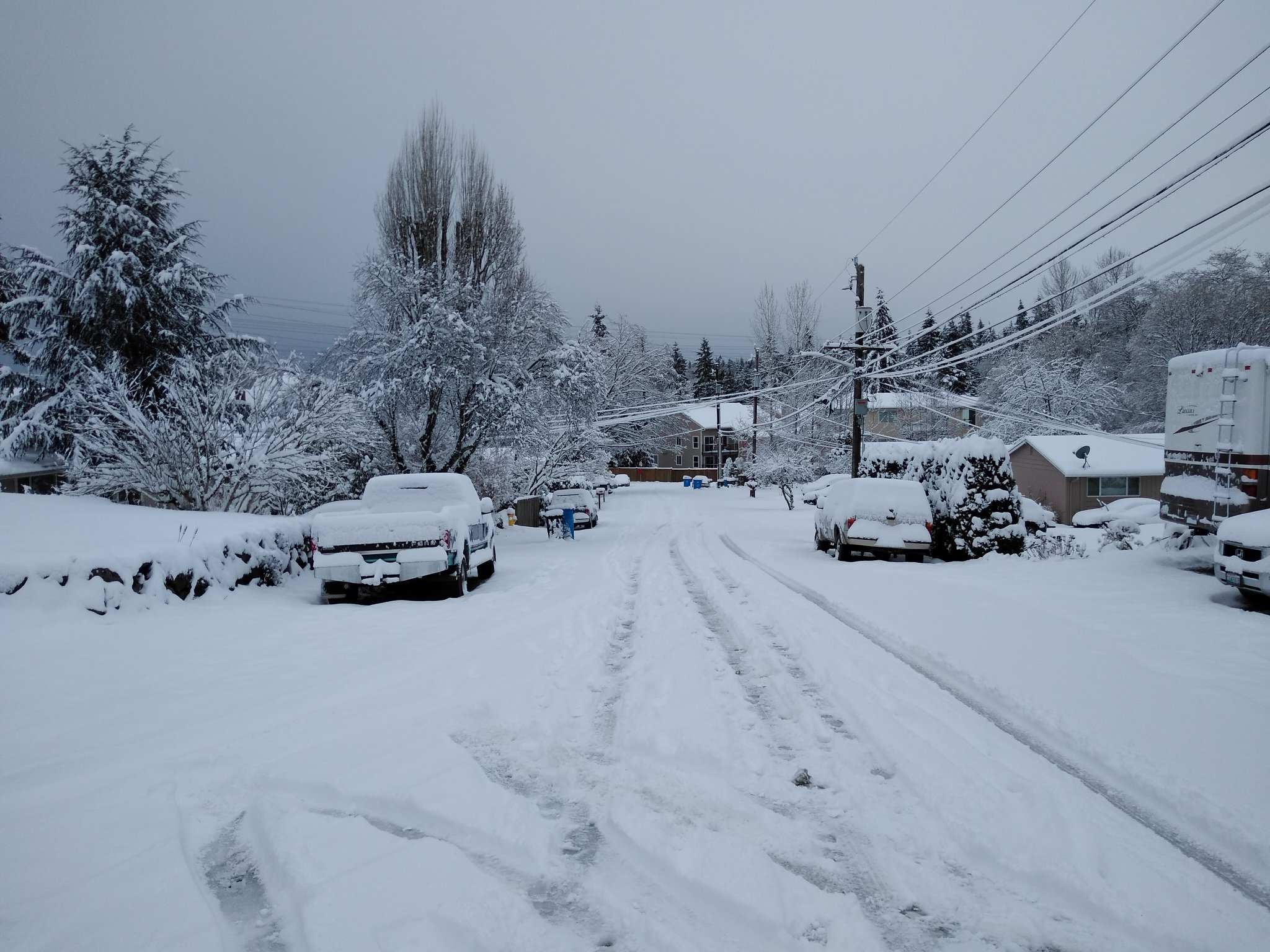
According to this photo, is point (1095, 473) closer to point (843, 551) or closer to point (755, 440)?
point (843, 551)

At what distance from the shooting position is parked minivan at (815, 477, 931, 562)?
51.5 ft

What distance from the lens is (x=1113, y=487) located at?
36031 mm

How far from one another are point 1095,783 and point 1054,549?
12.4 meters

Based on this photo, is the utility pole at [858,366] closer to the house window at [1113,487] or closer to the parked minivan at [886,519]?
→ the parked minivan at [886,519]

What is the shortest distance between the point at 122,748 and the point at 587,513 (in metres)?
24.6

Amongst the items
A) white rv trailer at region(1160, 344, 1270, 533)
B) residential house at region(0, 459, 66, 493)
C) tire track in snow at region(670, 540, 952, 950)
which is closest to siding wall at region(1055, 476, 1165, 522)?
white rv trailer at region(1160, 344, 1270, 533)

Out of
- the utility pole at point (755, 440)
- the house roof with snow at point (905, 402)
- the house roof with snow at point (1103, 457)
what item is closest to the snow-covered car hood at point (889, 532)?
the house roof with snow at point (1103, 457)

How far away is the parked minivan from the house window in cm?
2499

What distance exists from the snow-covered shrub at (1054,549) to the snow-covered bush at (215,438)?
14749 mm

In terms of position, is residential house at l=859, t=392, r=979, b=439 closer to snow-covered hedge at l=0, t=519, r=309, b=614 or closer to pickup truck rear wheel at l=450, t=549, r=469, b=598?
pickup truck rear wheel at l=450, t=549, r=469, b=598

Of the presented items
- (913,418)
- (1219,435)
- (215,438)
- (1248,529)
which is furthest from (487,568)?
(913,418)

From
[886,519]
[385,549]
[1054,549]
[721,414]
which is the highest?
[721,414]

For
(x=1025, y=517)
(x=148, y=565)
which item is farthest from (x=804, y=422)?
(x=148, y=565)

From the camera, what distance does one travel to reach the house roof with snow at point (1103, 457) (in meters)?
35.1
